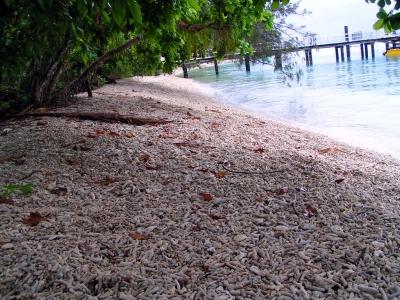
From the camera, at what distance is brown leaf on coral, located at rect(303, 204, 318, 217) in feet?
9.53

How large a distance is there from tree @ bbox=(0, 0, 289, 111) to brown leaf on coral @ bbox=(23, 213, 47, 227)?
4.75ft

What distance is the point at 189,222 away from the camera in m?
2.77

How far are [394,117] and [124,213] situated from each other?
898 cm

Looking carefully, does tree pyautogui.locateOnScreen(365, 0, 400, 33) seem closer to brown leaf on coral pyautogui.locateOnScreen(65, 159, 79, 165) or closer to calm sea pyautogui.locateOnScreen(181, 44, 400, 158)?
brown leaf on coral pyautogui.locateOnScreen(65, 159, 79, 165)

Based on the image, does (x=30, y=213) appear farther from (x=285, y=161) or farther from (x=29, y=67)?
(x=29, y=67)

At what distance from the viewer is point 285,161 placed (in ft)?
13.5

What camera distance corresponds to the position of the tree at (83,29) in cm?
282

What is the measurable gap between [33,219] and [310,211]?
2.24 meters

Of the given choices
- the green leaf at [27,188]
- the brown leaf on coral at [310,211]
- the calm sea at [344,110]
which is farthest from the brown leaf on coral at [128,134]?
the calm sea at [344,110]

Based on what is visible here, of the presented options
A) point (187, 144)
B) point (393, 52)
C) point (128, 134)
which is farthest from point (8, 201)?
point (393, 52)

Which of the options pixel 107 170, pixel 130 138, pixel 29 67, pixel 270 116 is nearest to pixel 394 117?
pixel 270 116

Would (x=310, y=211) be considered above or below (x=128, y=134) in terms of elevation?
below

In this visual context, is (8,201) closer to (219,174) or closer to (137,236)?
(137,236)

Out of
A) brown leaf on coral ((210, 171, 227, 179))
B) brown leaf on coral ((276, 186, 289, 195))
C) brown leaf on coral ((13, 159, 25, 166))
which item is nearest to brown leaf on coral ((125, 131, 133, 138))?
brown leaf on coral ((13, 159, 25, 166))
